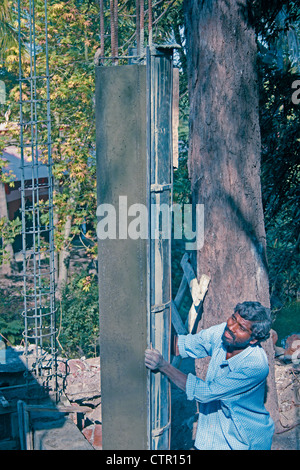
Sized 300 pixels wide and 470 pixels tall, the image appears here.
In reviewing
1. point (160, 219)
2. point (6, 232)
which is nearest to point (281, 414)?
point (160, 219)

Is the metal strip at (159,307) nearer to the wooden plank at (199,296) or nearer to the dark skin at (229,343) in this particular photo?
the dark skin at (229,343)

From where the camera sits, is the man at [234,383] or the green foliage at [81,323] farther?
the green foliage at [81,323]

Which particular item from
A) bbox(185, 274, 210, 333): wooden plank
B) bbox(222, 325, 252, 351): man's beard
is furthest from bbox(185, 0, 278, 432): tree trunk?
bbox(222, 325, 252, 351): man's beard

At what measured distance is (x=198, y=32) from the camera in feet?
16.6

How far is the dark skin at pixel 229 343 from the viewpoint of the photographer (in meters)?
3.67

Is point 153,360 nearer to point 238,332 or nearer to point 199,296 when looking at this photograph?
point 238,332

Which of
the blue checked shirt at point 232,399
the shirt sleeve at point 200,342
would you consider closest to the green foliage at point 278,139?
the shirt sleeve at point 200,342

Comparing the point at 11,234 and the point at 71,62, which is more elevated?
the point at 71,62

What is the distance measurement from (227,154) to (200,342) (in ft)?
5.91

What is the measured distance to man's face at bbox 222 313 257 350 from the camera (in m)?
3.66
